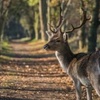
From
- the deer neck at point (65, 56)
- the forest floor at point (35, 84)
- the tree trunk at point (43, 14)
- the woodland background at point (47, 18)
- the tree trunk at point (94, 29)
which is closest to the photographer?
the deer neck at point (65, 56)

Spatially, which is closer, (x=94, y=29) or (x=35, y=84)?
(x=35, y=84)

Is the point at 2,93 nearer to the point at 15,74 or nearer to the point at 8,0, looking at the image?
the point at 15,74

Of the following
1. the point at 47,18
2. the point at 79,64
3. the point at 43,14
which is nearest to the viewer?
the point at 79,64

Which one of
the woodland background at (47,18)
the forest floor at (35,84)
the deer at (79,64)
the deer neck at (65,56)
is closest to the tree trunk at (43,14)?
the woodland background at (47,18)

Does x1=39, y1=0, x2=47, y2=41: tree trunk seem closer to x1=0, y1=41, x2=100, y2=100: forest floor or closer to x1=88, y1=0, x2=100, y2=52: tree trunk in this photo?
x1=88, y1=0, x2=100, y2=52: tree trunk

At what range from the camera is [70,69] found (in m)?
11.8

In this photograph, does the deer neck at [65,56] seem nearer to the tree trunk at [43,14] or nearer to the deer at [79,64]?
the deer at [79,64]

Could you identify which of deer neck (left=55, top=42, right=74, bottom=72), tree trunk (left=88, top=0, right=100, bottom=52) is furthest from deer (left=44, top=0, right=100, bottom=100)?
tree trunk (left=88, top=0, right=100, bottom=52)

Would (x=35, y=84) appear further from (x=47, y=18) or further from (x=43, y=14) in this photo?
A: (x=47, y=18)

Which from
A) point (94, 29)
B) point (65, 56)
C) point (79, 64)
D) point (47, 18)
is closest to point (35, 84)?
point (65, 56)

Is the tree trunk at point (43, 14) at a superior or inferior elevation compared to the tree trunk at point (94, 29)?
inferior

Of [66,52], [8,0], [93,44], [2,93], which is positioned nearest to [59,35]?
[66,52]

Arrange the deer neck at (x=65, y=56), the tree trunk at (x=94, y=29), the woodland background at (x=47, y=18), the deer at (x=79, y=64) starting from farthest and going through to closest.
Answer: the woodland background at (x=47, y=18) < the tree trunk at (x=94, y=29) < the deer neck at (x=65, y=56) < the deer at (x=79, y=64)

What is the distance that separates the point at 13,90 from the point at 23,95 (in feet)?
3.67
